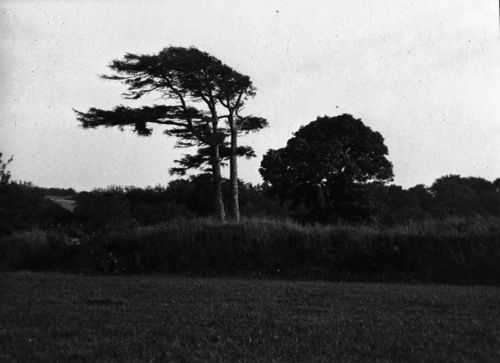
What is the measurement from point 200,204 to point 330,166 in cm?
2332

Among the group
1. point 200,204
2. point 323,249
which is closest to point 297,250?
point 323,249

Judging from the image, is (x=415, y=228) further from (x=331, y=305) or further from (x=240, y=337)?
(x=240, y=337)

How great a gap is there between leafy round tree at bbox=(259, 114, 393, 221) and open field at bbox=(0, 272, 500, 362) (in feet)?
93.3

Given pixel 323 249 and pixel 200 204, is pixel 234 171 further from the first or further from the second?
pixel 200 204

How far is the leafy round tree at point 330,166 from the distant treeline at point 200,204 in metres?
0.49

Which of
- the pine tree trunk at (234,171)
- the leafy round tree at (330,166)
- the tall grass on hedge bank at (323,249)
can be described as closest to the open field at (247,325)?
the tall grass on hedge bank at (323,249)

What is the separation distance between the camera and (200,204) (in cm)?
5931

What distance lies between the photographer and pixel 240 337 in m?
6.76

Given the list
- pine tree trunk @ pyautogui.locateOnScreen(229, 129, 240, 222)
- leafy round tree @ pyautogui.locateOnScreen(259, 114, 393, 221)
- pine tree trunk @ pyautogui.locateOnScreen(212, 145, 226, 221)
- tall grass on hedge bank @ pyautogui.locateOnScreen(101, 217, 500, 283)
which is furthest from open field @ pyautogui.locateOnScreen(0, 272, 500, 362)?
leafy round tree @ pyautogui.locateOnScreen(259, 114, 393, 221)

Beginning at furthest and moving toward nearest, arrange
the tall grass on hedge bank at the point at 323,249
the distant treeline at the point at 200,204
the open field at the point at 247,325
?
the distant treeline at the point at 200,204 < the tall grass on hedge bank at the point at 323,249 < the open field at the point at 247,325

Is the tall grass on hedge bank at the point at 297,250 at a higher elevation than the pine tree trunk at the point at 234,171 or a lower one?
lower

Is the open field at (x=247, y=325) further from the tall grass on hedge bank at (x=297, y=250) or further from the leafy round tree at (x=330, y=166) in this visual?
the leafy round tree at (x=330, y=166)

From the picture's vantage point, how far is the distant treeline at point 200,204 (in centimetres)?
3994

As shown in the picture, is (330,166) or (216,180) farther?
(330,166)
